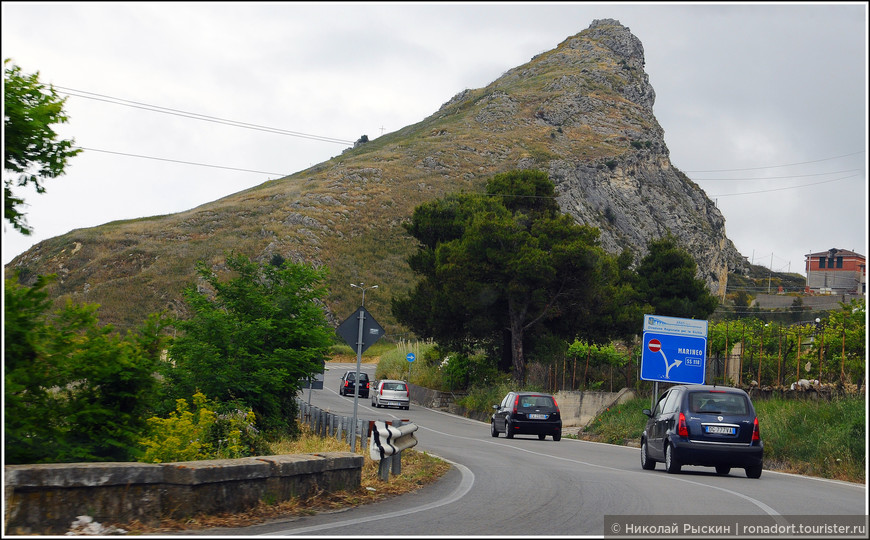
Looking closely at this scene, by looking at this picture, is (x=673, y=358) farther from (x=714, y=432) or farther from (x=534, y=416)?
(x=714, y=432)

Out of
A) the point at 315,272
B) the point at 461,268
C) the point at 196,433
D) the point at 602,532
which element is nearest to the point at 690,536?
the point at 602,532

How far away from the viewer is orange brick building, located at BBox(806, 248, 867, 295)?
5061 inches

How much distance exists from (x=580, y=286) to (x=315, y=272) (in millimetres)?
23718

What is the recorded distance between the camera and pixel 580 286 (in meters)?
44.2

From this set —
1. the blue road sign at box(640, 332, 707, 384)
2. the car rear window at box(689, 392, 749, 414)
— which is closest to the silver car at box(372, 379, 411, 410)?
the blue road sign at box(640, 332, 707, 384)

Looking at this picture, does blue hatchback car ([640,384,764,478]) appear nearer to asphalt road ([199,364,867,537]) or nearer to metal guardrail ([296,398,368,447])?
asphalt road ([199,364,867,537])

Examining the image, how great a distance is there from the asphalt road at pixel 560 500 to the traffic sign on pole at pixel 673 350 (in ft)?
32.4

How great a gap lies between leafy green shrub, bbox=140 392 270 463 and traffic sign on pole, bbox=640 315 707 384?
50.8 feet

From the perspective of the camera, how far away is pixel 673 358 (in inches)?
1180

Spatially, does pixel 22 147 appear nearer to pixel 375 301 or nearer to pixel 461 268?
pixel 461 268

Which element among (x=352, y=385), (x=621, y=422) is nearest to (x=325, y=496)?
(x=621, y=422)

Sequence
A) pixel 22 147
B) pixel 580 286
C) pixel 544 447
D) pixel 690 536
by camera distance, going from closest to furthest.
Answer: pixel 690 536, pixel 22 147, pixel 544 447, pixel 580 286

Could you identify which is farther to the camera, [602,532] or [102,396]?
[102,396]

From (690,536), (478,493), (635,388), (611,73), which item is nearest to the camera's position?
(690,536)
